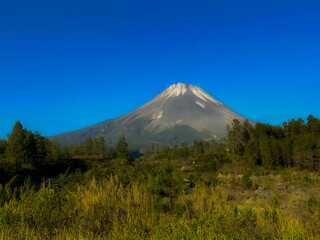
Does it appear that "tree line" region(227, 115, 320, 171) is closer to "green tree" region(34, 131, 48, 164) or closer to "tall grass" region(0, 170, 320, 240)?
"tall grass" region(0, 170, 320, 240)

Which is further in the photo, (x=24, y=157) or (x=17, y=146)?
(x=24, y=157)

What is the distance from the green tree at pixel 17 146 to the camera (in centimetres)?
2558

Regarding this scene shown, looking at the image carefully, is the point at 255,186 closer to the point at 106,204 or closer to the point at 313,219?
the point at 313,219

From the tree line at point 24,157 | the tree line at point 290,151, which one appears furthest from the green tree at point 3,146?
the tree line at point 290,151

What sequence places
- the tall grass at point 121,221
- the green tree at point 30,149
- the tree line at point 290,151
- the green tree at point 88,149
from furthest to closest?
the green tree at point 88,149 → the green tree at point 30,149 → the tree line at point 290,151 → the tall grass at point 121,221

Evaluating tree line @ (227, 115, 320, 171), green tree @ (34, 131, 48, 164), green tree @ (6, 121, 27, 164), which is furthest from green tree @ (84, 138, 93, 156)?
tree line @ (227, 115, 320, 171)

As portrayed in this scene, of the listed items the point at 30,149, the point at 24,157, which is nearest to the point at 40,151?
the point at 30,149

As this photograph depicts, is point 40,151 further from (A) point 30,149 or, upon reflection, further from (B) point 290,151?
(B) point 290,151

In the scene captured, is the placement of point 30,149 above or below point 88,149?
above

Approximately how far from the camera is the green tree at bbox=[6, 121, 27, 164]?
25578 mm

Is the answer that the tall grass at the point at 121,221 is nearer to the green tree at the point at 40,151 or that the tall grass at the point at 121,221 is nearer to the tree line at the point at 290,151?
the tree line at the point at 290,151

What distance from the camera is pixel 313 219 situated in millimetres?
3967

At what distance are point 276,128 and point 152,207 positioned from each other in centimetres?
5121

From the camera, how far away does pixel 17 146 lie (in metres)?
25.9
